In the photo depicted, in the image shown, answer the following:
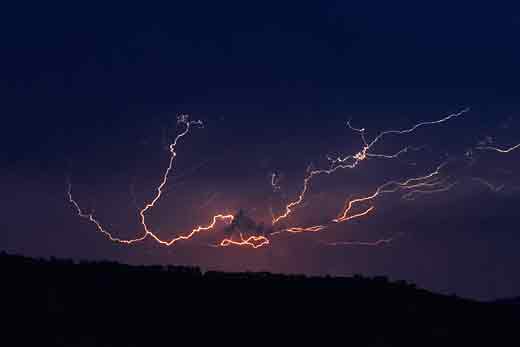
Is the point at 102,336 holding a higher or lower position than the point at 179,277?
lower

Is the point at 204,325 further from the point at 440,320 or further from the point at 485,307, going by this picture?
the point at 485,307

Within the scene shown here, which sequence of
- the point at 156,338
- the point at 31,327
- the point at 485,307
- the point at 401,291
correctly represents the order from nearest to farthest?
the point at 31,327
the point at 156,338
the point at 401,291
the point at 485,307

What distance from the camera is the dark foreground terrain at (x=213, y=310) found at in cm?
1933

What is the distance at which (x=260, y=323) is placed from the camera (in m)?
21.8

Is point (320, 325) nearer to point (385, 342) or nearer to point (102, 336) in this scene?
point (385, 342)

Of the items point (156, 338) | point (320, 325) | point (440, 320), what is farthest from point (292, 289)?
point (156, 338)

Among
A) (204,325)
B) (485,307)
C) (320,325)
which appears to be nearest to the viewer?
(204,325)

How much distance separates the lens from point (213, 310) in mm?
22000

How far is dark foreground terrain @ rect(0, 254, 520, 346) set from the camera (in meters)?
19.3

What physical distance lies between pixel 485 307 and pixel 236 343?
40.3 feet

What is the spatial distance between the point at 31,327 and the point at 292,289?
9.17 meters

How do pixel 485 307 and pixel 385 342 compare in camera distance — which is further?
pixel 485 307

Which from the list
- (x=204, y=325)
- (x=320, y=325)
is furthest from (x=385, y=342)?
(x=204, y=325)

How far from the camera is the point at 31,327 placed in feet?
59.9
